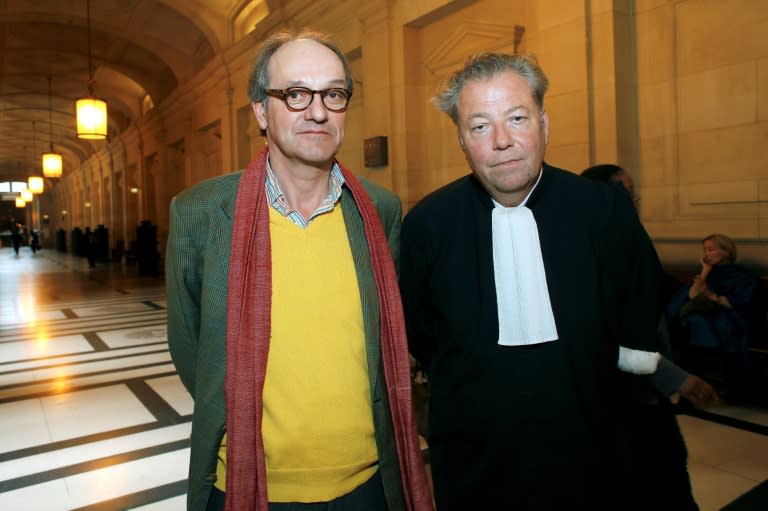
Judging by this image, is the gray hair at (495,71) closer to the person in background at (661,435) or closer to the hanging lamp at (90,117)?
the person in background at (661,435)

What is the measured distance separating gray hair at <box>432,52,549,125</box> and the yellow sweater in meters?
0.59

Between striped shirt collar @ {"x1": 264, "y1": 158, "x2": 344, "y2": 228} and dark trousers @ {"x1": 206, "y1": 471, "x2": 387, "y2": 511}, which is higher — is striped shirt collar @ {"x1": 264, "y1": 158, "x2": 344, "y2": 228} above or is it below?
above

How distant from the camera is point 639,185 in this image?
602cm

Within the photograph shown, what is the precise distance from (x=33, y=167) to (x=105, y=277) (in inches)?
1224

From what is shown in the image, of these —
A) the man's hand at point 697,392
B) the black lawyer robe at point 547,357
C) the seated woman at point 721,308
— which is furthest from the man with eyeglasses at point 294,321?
the seated woman at point 721,308

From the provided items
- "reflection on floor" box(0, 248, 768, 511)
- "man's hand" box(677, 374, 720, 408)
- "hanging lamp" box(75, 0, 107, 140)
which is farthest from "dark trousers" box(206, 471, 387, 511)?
"hanging lamp" box(75, 0, 107, 140)

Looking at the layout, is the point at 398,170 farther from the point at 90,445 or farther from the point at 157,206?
the point at 157,206

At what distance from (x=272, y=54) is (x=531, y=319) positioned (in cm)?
100

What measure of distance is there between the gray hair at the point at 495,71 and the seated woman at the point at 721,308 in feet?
12.9

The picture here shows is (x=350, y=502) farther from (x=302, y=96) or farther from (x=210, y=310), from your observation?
(x=302, y=96)

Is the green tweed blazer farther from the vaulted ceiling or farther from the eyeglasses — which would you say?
the vaulted ceiling

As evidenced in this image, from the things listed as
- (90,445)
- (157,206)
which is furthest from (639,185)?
(157,206)

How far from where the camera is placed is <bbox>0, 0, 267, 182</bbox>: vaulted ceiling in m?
13.9

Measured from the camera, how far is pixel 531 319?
1.55 m
